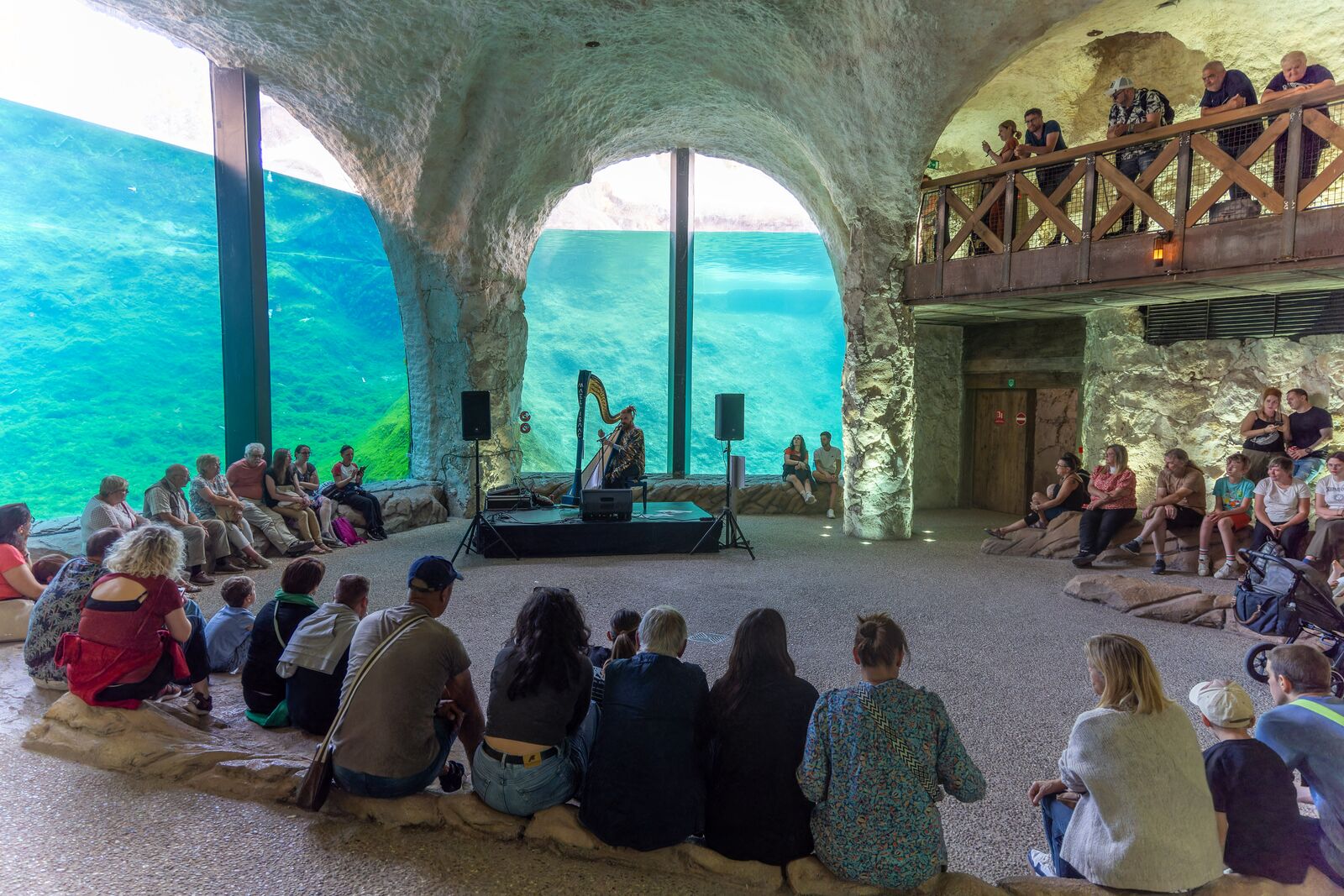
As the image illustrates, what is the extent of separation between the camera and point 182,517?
6602 mm

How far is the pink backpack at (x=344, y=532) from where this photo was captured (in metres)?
8.55

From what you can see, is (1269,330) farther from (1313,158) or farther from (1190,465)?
(1313,158)

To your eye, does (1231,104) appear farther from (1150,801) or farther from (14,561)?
(14,561)

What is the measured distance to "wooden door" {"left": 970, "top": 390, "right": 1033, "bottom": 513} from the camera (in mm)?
11125

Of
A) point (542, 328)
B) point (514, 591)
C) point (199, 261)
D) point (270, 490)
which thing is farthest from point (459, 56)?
point (542, 328)

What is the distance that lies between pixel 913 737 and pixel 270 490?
747cm

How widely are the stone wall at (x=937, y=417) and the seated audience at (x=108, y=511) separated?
962 cm

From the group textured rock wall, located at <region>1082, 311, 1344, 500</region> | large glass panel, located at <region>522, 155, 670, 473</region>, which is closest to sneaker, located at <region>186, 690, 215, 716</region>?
textured rock wall, located at <region>1082, 311, 1344, 500</region>

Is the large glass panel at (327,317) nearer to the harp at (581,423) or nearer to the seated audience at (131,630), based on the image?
the harp at (581,423)

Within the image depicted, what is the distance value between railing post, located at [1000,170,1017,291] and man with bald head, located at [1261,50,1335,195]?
6.35 feet

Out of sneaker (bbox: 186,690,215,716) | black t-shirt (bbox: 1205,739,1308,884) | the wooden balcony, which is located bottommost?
sneaker (bbox: 186,690,215,716)

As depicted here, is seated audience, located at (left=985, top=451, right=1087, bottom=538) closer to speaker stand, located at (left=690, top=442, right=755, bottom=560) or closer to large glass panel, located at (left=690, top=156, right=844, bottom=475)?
speaker stand, located at (left=690, top=442, right=755, bottom=560)

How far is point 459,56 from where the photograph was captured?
8562 millimetres

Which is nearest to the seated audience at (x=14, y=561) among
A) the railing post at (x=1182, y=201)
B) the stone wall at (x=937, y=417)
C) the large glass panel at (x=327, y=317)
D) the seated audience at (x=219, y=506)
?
the seated audience at (x=219, y=506)
